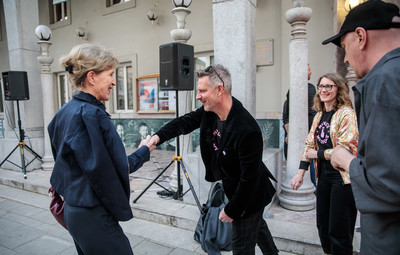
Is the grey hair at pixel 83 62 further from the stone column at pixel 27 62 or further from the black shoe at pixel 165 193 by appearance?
the stone column at pixel 27 62

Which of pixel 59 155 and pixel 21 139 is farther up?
pixel 59 155

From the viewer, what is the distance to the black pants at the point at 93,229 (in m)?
1.53

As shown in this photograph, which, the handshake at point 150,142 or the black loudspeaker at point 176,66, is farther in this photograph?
the black loudspeaker at point 176,66

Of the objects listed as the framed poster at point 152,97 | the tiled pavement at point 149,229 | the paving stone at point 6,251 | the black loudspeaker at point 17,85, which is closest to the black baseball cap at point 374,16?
the tiled pavement at point 149,229

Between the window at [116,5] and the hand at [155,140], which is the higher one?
the window at [116,5]

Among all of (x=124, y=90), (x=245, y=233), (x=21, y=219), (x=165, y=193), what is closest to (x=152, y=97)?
(x=124, y=90)

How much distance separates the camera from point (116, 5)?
9.34m

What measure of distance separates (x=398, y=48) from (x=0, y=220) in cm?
520

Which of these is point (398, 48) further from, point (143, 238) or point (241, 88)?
point (143, 238)

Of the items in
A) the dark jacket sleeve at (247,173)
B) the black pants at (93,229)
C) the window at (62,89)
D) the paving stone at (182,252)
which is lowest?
the paving stone at (182,252)

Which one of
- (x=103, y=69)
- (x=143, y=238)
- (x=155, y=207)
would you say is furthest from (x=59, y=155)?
(x=155, y=207)

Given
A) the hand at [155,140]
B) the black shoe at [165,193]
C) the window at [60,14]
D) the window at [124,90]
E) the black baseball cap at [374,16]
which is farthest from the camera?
the window at [60,14]

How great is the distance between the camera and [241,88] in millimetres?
3352

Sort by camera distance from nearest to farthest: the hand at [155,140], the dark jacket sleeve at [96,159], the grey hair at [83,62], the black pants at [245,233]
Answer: the dark jacket sleeve at [96,159] → the grey hair at [83,62] → the black pants at [245,233] → the hand at [155,140]
